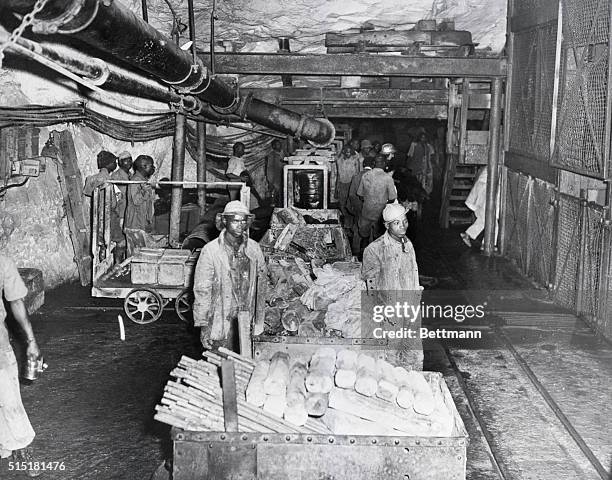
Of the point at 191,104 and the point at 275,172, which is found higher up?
the point at 191,104

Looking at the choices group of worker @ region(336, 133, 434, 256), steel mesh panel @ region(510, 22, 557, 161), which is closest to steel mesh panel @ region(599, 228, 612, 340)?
steel mesh panel @ region(510, 22, 557, 161)

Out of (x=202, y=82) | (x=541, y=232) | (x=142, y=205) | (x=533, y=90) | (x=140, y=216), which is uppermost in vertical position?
(x=533, y=90)

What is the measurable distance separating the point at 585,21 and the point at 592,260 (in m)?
3.41

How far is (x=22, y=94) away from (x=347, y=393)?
328 inches

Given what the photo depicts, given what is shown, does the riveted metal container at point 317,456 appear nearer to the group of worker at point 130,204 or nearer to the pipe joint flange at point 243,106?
the group of worker at point 130,204

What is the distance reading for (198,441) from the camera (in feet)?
13.8

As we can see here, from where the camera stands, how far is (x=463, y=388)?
776cm

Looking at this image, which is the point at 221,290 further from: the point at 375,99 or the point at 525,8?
the point at 375,99

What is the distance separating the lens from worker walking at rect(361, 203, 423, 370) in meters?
7.43

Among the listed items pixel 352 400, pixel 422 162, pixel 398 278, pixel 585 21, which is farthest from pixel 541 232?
pixel 422 162

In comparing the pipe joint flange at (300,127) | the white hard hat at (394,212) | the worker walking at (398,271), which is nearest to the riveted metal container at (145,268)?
the worker walking at (398,271)

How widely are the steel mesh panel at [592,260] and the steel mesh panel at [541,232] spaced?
55.4 inches

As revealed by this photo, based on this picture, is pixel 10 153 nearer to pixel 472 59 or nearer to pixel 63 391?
pixel 63 391

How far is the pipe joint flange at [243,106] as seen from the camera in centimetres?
1216
